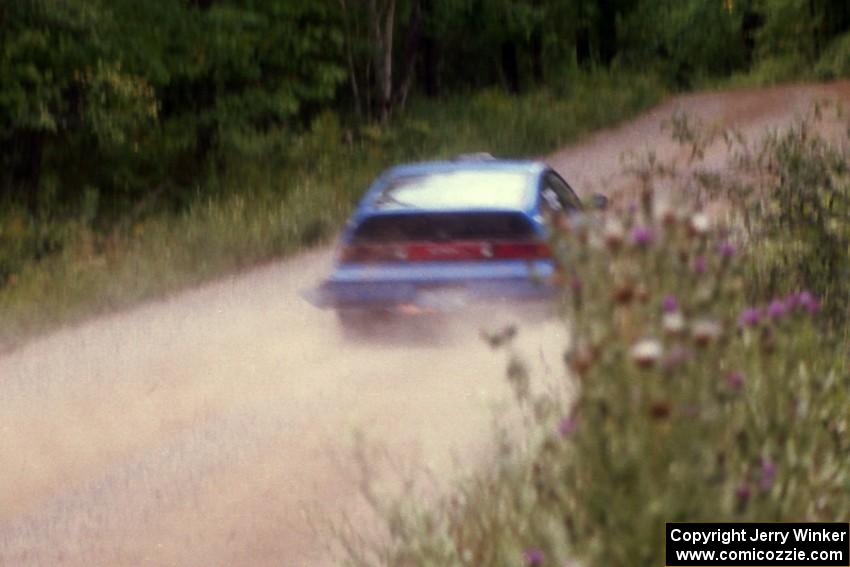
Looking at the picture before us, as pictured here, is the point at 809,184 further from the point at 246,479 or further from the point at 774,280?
the point at 246,479

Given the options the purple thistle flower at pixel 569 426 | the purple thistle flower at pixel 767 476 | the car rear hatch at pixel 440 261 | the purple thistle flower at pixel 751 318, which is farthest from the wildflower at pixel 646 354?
the car rear hatch at pixel 440 261

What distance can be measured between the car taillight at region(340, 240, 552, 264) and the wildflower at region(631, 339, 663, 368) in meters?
5.85

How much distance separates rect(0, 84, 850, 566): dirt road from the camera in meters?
6.23

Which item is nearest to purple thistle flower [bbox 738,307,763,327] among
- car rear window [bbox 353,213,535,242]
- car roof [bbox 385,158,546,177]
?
car rear window [bbox 353,213,535,242]

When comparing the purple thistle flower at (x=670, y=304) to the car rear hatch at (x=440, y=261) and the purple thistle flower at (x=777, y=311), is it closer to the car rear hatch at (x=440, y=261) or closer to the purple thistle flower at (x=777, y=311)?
the purple thistle flower at (x=777, y=311)

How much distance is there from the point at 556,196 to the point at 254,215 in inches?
256

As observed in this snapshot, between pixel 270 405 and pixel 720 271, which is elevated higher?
pixel 720 271

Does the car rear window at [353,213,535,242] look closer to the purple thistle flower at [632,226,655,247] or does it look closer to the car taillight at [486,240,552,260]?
the car taillight at [486,240,552,260]

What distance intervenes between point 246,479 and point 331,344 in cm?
323

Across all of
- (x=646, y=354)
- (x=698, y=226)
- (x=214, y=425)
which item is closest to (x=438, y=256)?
(x=214, y=425)

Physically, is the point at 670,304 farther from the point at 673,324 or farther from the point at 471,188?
the point at 471,188

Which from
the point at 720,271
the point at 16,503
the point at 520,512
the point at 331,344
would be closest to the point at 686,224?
the point at 720,271

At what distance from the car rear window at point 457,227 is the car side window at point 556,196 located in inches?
21.3

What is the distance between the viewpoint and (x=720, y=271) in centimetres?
405
